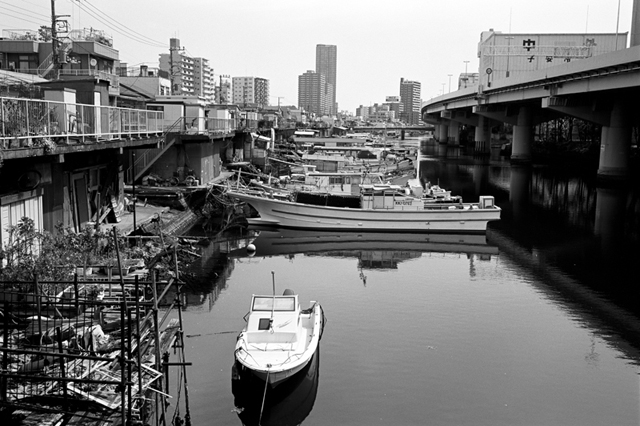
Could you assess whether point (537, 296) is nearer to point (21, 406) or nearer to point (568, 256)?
point (568, 256)

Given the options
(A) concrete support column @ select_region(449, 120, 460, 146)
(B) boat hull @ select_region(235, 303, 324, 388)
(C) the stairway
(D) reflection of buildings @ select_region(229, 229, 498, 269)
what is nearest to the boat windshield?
(B) boat hull @ select_region(235, 303, 324, 388)

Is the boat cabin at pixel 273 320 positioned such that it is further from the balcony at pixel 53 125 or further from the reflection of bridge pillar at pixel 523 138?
the reflection of bridge pillar at pixel 523 138

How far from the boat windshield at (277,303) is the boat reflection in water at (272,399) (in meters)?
2.17

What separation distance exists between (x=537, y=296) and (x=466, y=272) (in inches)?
178

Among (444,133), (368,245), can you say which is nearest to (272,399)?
(368,245)

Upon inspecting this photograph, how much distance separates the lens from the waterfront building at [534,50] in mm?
87625

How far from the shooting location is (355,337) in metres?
19.6

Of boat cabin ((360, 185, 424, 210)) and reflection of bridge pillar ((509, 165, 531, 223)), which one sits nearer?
boat cabin ((360, 185, 424, 210))

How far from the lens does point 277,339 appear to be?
1614 centimetres

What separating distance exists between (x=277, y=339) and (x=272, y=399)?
1.56 m

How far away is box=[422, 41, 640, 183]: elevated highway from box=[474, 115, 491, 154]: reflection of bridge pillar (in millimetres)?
22383

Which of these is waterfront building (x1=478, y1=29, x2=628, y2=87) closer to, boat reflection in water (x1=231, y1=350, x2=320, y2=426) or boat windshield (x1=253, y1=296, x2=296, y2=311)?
boat windshield (x1=253, y1=296, x2=296, y2=311)

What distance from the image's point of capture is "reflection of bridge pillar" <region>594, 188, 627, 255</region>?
34.8 meters

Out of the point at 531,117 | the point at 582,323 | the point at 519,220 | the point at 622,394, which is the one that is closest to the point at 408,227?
the point at 519,220
